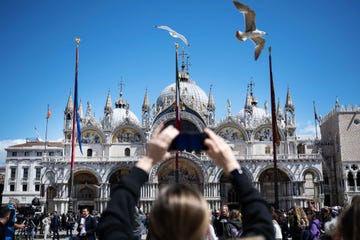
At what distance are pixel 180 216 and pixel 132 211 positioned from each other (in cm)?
55

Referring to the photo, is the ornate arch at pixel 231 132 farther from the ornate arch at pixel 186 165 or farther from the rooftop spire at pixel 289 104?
the rooftop spire at pixel 289 104

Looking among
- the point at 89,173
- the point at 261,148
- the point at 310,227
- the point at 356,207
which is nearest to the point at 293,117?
the point at 261,148

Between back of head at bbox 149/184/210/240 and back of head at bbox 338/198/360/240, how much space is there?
1.00 meters

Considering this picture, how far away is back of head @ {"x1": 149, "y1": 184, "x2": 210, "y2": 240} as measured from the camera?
1879mm

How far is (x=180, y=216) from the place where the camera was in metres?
1.88

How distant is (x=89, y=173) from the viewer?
4200cm

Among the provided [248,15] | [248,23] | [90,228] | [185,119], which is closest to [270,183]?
[185,119]

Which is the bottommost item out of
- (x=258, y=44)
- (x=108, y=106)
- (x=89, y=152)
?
(x=89, y=152)

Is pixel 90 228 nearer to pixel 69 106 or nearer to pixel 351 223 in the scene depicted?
pixel 351 223

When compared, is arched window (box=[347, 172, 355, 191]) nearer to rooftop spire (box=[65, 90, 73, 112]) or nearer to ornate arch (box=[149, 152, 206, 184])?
ornate arch (box=[149, 152, 206, 184])

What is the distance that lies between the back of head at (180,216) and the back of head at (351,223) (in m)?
1.00

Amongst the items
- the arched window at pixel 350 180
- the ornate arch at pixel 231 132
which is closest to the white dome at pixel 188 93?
the ornate arch at pixel 231 132

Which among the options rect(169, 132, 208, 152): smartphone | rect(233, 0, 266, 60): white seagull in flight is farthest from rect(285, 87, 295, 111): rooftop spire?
rect(169, 132, 208, 152): smartphone

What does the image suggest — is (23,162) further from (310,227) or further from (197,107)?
(310,227)
